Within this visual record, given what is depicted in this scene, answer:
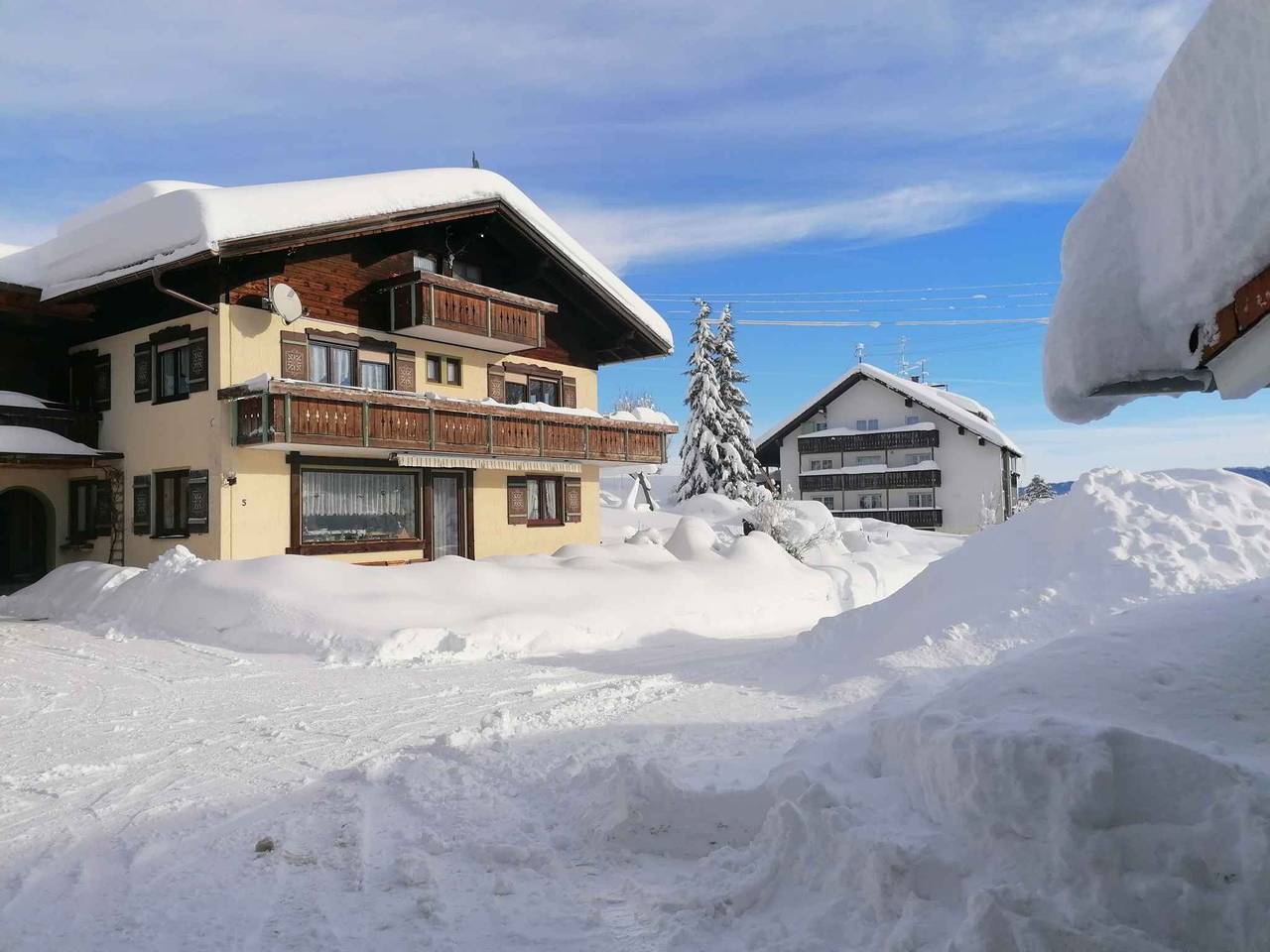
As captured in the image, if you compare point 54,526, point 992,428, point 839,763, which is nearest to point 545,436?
point 54,526

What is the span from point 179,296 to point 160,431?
3.52 m

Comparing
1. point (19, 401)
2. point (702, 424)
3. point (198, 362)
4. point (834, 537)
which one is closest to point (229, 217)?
point (198, 362)

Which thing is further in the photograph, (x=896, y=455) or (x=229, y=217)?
(x=896, y=455)

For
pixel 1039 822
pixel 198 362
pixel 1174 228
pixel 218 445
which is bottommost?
pixel 1039 822

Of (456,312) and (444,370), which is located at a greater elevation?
(456,312)

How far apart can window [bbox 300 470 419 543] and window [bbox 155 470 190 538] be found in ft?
7.70

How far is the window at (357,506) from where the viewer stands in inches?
739

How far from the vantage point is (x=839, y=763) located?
17.5ft

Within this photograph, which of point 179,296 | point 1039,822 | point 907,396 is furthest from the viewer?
point 907,396

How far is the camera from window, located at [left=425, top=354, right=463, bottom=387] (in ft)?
71.8

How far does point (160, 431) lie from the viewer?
1870 cm

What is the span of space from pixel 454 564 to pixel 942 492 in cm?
3925

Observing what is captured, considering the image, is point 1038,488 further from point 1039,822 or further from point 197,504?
point 1039,822

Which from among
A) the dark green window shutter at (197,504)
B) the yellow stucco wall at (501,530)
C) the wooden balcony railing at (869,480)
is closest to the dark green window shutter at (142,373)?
the dark green window shutter at (197,504)
